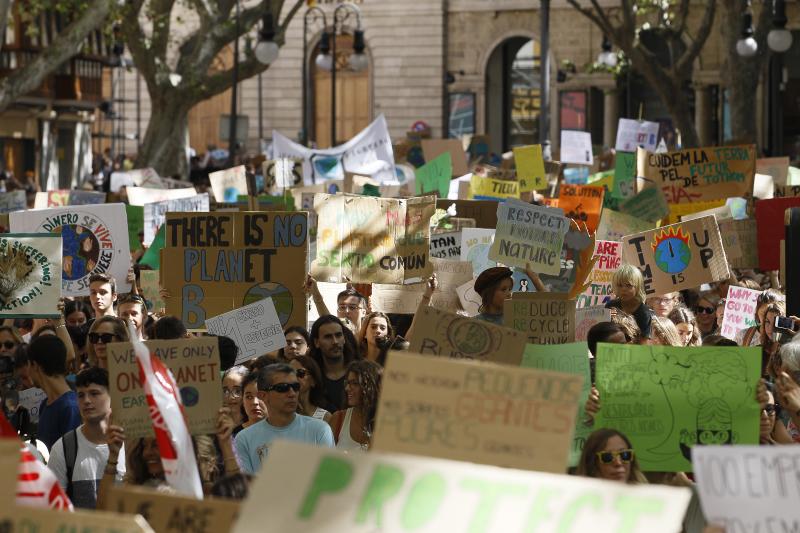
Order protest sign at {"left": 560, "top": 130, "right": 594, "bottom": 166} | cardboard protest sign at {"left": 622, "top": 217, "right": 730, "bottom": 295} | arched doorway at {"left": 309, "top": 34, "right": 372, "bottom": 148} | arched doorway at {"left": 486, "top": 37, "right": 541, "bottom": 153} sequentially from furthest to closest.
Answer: arched doorway at {"left": 486, "top": 37, "right": 541, "bottom": 153} → arched doorway at {"left": 309, "top": 34, "right": 372, "bottom": 148} → protest sign at {"left": 560, "top": 130, "right": 594, "bottom": 166} → cardboard protest sign at {"left": 622, "top": 217, "right": 730, "bottom": 295}

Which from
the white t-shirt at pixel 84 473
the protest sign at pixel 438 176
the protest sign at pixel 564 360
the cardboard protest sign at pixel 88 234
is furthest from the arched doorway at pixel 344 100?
the white t-shirt at pixel 84 473

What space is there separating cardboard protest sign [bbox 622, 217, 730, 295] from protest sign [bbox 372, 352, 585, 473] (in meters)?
7.00

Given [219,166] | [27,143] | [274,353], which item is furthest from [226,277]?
[27,143]

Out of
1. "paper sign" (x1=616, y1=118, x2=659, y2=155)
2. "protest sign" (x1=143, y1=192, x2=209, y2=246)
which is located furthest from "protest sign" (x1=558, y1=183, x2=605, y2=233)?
"paper sign" (x1=616, y1=118, x2=659, y2=155)

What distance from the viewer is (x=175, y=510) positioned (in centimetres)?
431

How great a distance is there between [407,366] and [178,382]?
2317mm

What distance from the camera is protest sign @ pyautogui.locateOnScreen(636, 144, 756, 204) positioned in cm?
1557

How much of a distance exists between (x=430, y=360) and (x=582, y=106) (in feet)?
162

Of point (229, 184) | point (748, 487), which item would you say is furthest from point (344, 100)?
point (748, 487)

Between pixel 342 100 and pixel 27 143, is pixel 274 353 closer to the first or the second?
pixel 27 143

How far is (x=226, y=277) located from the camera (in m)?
9.94

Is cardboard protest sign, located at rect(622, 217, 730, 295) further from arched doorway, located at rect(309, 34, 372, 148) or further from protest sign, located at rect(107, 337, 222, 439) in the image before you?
arched doorway, located at rect(309, 34, 372, 148)

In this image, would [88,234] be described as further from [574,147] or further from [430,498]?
[574,147]

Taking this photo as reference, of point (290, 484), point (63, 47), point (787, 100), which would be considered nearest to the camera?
point (290, 484)
